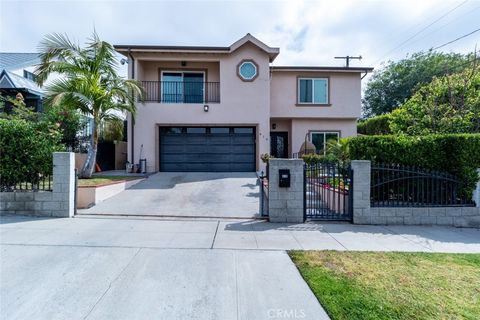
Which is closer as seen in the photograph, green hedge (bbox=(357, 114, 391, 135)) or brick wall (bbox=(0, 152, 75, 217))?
brick wall (bbox=(0, 152, 75, 217))

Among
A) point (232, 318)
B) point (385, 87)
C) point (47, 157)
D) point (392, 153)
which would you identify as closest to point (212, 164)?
point (47, 157)

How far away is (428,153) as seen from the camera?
7.20 metres

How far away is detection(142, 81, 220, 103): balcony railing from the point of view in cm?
1470

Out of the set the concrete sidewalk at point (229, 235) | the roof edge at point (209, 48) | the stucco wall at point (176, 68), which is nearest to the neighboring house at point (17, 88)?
the roof edge at point (209, 48)

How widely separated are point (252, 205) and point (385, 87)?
101 ft

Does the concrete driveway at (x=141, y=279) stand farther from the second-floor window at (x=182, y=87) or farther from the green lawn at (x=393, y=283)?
the second-floor window at (x=182, y=87)

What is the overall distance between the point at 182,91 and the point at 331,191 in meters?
10.4

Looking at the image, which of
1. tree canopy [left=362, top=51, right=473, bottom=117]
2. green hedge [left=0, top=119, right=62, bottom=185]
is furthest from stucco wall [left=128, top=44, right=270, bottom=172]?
tree canopy [left=362, top=51, right=473, bottom=117]

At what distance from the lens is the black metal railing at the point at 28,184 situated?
7082 mm

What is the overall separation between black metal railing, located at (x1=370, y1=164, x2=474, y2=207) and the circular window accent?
29.0 ft

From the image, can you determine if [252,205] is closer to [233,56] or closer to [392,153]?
[392,153]
